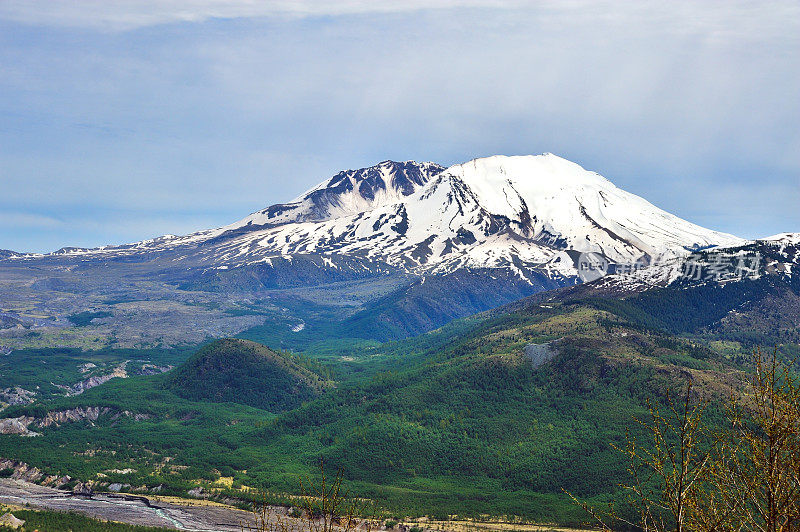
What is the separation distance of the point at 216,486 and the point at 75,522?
119 ft

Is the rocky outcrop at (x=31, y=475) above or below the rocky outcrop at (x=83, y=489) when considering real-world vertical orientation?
above

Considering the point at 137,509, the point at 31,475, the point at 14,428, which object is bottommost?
the point at 137,509

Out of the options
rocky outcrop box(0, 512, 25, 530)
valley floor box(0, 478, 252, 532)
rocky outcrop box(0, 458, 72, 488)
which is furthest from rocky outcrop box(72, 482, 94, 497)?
rocky outcrop box(0, 512, 25, 530)

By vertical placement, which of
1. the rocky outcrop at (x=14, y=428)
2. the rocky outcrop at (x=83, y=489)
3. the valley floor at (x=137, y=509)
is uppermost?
the rocky outcrop at (x=14, y=428)

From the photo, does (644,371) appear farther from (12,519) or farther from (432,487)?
(12,519)

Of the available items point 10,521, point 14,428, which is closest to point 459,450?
point 10,521

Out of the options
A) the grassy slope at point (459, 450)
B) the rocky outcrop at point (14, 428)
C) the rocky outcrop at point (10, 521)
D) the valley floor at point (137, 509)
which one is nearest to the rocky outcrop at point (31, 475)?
the grassy slope at point (459, 450)

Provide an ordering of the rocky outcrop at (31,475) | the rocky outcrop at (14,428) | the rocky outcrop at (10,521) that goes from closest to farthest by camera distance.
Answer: the rocky outcrop at (10,521) → the rocky outcrop at (31,475) → the rocky outcrop at (14,428)

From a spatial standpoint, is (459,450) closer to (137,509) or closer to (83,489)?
(137,509)

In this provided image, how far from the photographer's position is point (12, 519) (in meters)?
119

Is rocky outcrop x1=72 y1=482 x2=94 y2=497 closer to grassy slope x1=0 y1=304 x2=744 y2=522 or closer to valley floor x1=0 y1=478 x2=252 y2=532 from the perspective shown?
valley floor x1=0 y1=478 x2=252 y2=532

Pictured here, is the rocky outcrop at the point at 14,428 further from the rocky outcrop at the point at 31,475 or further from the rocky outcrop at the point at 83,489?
the rocky outcrop at the point at 83,489

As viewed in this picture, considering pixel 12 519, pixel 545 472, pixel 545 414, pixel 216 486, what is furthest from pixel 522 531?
pixel 12 519

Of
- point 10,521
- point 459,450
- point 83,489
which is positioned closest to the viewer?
point 10,521
